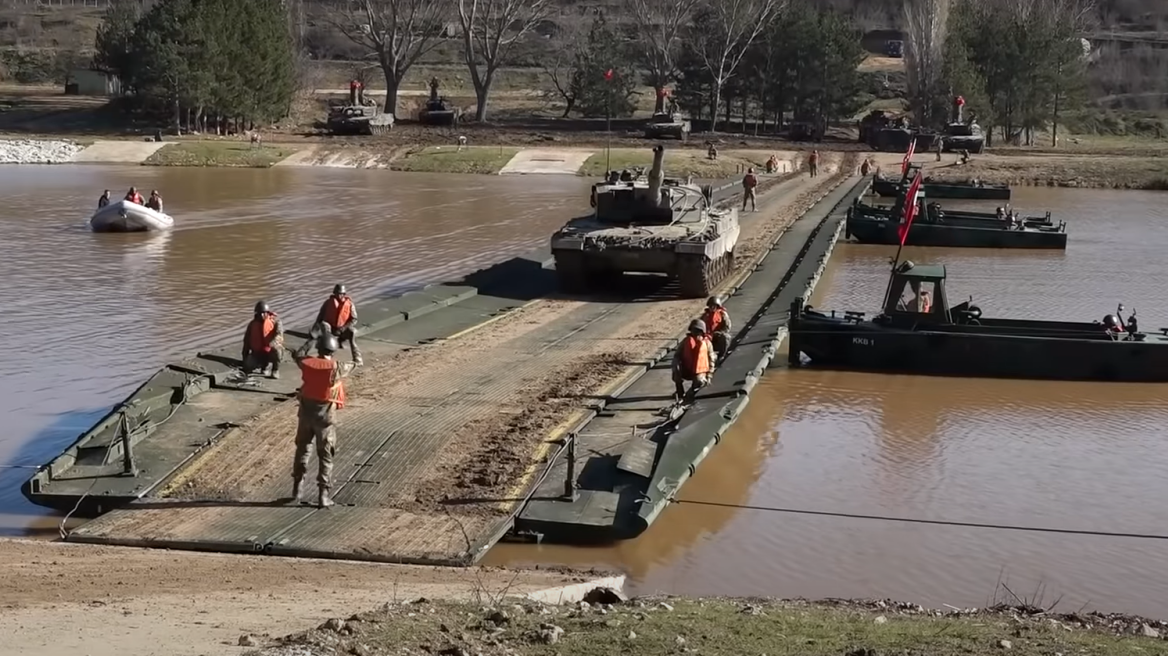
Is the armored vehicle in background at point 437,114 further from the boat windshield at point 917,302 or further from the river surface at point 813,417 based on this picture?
the boat windshield at point 917,302

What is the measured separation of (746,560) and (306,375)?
358 cm

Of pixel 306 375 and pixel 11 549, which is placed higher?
pixel 306 375

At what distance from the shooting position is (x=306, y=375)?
1115 cm

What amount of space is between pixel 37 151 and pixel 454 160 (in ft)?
49.3

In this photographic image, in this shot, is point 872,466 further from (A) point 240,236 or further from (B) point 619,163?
(B) point 619,163

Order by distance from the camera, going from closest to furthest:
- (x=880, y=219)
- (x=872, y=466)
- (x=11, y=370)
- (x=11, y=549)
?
(x=11, y=549) < (x=872, y=466) < (x=11, y=370) < (x=880, y=219)

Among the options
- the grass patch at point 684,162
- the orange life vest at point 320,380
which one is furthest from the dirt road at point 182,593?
the grass patch at point 684,162

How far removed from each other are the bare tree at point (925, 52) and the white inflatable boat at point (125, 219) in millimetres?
38896

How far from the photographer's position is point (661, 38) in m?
67.5

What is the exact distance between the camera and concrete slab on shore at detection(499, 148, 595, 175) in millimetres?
52719

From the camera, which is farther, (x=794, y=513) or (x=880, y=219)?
(x=880, y=219)

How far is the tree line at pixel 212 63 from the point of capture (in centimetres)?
5656

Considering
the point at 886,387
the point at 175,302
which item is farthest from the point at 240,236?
the point at 886,387

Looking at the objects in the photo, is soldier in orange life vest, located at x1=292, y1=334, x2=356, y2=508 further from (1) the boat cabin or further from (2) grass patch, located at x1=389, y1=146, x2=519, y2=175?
(2) grass patch, located at x1=389, y1=146, x2=519, y2=175
